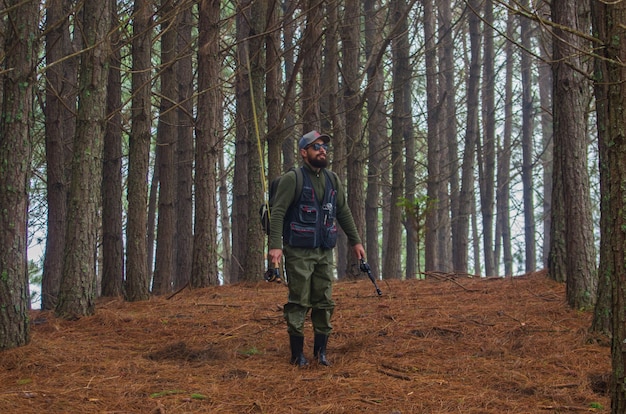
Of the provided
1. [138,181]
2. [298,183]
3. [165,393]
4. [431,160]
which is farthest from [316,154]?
[431,160]

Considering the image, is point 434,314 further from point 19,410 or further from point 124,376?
point 19,410

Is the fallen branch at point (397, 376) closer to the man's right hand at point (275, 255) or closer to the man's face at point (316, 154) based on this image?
the man's right hand at point (275, 255)

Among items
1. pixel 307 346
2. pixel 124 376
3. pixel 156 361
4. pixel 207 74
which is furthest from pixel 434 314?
pixel 207 74

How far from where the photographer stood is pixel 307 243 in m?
6.65

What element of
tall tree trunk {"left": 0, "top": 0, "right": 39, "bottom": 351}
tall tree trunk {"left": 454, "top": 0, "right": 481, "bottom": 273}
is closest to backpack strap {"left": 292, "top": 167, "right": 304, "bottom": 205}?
tall tree trunk {"left": 0, "top": 0, "right": 39, "bottom": 351}

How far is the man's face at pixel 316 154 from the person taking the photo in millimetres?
6781

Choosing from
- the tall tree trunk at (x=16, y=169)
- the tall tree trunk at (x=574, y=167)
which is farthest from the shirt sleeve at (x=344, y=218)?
the tall tree trunk at (x=16, y=169)

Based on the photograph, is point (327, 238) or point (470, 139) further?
point (470, 139)

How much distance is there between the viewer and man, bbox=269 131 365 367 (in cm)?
660

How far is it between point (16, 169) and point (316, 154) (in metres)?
2.85

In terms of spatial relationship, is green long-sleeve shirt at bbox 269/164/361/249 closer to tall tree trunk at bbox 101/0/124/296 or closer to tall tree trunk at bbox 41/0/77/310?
tall tree trunk at bbox 101/0/124/296

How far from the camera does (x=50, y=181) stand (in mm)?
12320

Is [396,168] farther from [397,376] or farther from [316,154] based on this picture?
[397,376]

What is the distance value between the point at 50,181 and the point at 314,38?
18.3 ft
